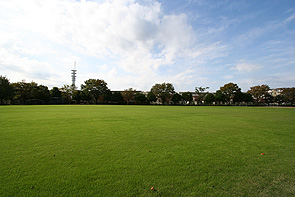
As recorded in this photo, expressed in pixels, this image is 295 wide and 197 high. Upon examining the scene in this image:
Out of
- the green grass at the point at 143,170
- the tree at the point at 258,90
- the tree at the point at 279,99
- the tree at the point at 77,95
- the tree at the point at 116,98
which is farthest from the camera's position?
the tree at the point at 279,99

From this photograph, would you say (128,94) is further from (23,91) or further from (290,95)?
(290,95)

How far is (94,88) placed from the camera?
65.3 m

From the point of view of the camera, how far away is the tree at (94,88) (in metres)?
64.4

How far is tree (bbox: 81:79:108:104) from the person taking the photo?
64375 millimetres

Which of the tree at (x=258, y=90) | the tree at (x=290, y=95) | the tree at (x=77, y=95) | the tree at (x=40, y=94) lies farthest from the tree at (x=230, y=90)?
the tree at (x=40, y=94)

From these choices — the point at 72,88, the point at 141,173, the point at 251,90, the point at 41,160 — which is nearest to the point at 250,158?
the point at 141,173

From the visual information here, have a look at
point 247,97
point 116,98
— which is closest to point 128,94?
point 116,98

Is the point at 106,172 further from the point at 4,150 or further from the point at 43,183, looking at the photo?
the point at 4,150

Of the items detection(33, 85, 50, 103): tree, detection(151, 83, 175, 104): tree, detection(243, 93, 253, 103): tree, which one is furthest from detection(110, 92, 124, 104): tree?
detection(243, 93, 253, 103): tree

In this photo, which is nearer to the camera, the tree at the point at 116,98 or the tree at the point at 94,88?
the tree at the point at 94,88

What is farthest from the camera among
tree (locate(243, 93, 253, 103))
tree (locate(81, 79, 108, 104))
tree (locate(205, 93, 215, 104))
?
→ tree (locate(243, 93, 253, 103))

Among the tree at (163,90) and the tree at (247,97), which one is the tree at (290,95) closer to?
the tree at (247,97)

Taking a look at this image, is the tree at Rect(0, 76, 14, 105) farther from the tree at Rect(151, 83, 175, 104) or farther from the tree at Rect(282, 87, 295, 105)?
the tree at Rect(282, 87, 295, 105)

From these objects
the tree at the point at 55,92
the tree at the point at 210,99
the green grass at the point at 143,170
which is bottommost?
the green grass at the point at 143,170
